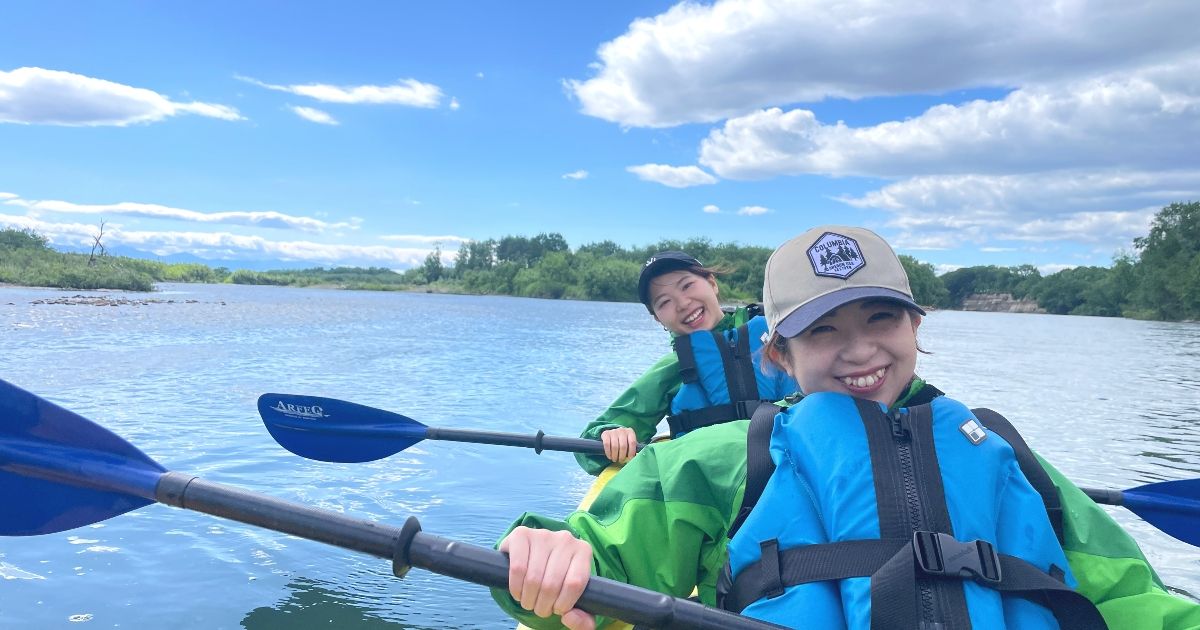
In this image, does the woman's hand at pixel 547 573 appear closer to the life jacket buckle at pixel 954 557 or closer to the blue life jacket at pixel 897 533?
the blue life jacket at pixel 897 533

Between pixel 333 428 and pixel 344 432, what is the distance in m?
0.07

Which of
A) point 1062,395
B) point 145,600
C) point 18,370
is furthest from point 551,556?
point 1062,395

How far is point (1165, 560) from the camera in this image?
4.38 meters

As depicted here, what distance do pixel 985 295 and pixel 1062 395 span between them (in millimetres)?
78569

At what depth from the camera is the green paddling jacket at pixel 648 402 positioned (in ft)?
12.3

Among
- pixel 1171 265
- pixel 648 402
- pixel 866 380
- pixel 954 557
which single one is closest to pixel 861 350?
pixel 866 380

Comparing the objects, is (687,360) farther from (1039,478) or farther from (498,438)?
(1039,478)

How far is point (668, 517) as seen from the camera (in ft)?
4.80

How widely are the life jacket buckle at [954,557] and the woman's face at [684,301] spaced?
2.50 metres

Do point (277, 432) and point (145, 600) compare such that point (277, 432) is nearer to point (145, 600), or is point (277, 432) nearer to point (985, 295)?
point (145, 600)

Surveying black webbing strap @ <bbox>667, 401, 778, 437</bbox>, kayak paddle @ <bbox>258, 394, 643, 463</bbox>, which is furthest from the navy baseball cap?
kayak paddle @ <bbox>258, 394, 643, 463</bbox>

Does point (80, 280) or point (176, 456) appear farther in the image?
point (80, 280)

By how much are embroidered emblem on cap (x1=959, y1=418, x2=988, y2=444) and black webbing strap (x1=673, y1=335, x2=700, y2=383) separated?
221 centimetres

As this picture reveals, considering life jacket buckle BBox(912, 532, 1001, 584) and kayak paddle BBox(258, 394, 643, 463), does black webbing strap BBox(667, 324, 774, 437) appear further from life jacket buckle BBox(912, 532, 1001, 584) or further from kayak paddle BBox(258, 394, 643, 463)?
life jacket buckle BBox(912, 532, 1001, 584)
